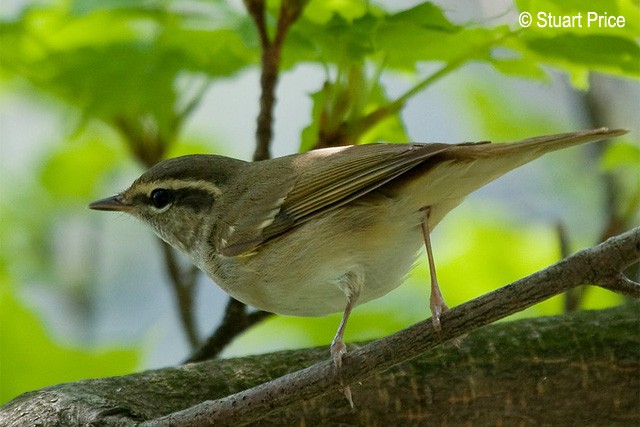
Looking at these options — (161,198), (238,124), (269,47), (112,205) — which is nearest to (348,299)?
(269,47)

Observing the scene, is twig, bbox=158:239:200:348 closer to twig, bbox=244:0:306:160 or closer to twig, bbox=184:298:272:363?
twig, bbox=184:298:272:363

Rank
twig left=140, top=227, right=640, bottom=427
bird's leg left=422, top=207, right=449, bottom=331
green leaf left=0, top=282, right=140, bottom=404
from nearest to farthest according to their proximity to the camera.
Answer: twig left=140, top=227, right=640, bottom=427, bird's leg left=422, top=207, right=449, bottom=331, green leaf left=0, top=282, right=140, bottom=404

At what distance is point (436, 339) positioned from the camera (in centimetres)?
230

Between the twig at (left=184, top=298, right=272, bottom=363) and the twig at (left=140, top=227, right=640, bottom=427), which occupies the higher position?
the twig at (left=184, top=298, right=272, bottom=363)

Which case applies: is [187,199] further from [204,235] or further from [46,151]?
[46,151]

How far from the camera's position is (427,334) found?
7.68 ft

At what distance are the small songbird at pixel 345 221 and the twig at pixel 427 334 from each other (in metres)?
0.30

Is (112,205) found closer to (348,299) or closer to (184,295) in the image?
(184,295)

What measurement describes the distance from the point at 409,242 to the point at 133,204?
136 centimetres

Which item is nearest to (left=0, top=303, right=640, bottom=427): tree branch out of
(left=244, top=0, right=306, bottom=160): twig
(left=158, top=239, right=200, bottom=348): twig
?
(left=158, top=239, right=200, bottom=348): twig

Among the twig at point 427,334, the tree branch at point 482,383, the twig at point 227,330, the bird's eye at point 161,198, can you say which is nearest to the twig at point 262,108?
the twig at point 227,330

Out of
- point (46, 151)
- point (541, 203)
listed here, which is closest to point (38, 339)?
point (46, 151)

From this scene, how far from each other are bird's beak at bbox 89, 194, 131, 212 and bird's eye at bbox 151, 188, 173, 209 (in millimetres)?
123

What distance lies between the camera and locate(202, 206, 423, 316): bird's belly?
10.1 feet
